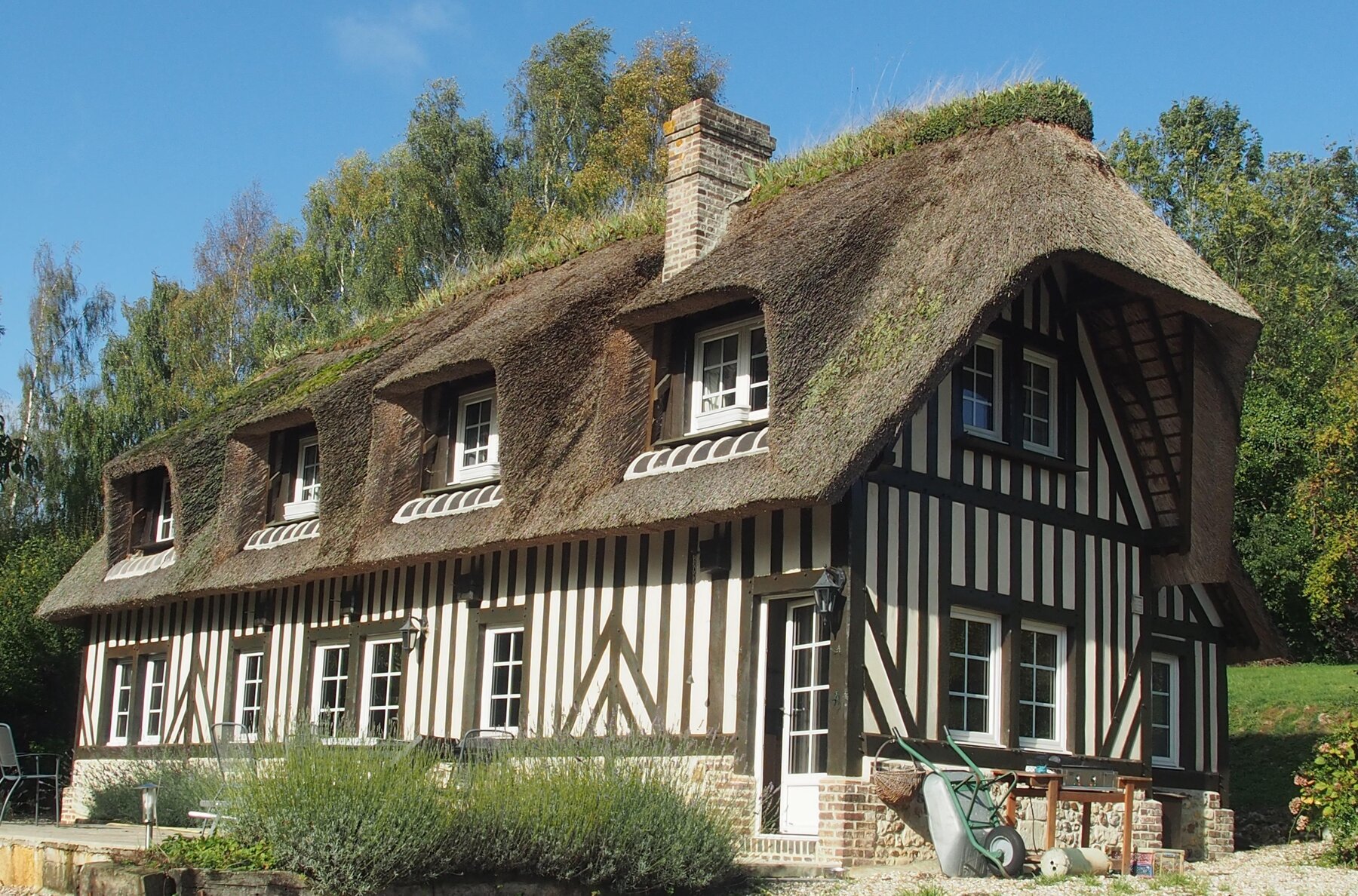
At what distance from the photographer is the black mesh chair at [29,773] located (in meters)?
12.4

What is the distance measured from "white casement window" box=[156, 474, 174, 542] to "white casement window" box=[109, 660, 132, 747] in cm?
169

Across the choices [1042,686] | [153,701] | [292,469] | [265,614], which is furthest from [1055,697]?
[153,701]

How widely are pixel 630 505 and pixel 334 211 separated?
23.2 m

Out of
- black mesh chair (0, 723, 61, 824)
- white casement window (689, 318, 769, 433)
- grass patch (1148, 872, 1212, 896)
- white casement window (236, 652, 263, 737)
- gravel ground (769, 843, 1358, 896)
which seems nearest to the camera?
gravel ground (769, 843, 1358, 896)

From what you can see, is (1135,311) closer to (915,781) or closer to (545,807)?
(915,781)

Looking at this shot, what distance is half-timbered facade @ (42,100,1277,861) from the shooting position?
11.0 meters

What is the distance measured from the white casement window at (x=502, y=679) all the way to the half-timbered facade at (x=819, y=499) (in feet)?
0.12

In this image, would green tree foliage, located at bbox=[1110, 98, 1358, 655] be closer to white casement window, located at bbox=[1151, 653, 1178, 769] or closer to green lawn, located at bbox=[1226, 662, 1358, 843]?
green lawn, located at bbox=[1226, 662, 1358, 843]

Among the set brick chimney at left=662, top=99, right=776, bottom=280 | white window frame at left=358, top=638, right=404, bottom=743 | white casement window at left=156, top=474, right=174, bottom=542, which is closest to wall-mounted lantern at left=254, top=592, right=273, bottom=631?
white window frame at left=358, top=638, right=404, bottom=743

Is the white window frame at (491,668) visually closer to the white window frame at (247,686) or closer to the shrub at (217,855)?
the white window frame at (247,686)

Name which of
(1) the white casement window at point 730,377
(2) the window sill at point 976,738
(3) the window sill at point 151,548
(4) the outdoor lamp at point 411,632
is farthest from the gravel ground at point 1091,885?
(3) the window sill at point 151,548

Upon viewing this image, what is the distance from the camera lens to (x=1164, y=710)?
13.9 meters

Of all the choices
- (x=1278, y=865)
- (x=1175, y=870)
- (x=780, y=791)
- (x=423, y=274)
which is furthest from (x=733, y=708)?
(x=423, y=274)

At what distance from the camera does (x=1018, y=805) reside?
37.9 ft
